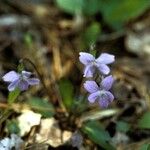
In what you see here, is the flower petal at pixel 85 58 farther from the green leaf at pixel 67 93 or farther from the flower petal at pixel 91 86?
the green leaf at pixel 67 93

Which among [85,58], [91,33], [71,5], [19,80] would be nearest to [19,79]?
[19,80]

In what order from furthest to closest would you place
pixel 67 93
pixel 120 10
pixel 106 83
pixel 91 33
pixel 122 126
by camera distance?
pixel 120 10, pixel 91 33, pixel 67 93, pixel 122 126, pixel 106 83

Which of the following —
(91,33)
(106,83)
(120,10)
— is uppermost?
(120,10)

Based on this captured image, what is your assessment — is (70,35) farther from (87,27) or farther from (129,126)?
(129,126)

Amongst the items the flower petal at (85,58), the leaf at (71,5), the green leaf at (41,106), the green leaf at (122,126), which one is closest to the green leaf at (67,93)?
the green leaf at (41,106)

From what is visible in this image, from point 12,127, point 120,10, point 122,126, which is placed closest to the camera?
point 12,127

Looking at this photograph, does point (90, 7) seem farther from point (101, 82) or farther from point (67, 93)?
point (101, 82)
